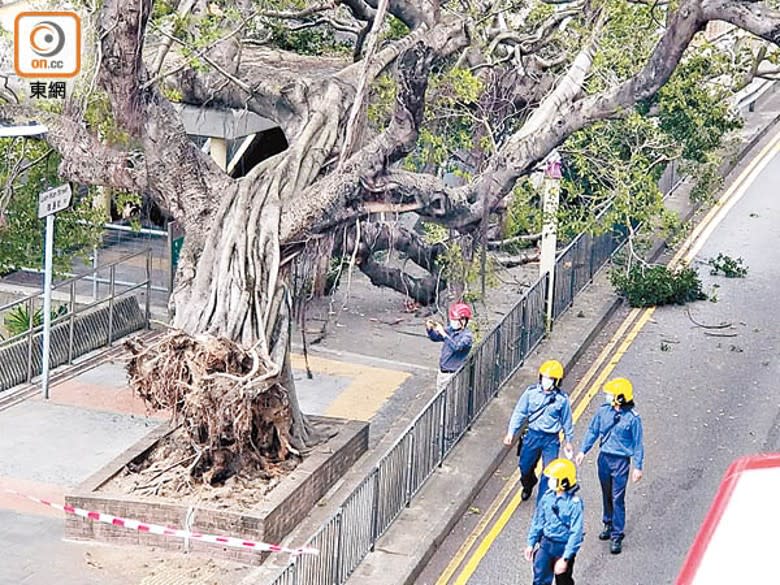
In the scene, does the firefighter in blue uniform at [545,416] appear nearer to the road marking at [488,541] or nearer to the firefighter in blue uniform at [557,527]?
the road marking at [488,541]

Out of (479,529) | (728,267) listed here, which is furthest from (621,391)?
(728,267)

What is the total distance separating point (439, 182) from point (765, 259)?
1059 cm

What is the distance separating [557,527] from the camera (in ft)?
39.5

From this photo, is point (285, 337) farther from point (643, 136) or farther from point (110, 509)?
point (643, 136)

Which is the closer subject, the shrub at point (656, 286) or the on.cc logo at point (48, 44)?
the on.cc logo at point (48, 44)

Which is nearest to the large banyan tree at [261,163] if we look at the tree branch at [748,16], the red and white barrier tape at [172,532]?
the tree branch at [748,16]

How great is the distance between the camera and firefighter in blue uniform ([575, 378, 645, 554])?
1348 centimetres

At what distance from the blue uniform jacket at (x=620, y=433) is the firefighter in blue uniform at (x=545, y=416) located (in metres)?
0.49

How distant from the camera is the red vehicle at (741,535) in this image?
6621 millimetres

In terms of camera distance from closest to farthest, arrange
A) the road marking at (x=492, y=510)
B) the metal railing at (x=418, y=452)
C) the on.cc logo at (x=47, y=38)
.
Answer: the metal railing at (x=418, y=452), the road marking at (x=492, y=510), the on.cc logo at (x=47, y=38)

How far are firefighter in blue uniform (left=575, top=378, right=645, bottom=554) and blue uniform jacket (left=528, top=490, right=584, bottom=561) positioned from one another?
1.56m

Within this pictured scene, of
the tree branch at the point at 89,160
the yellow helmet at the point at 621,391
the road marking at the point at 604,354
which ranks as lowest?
the road marking at the point at 604,354

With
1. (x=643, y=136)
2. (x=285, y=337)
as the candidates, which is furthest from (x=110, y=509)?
(x=643, y=136)

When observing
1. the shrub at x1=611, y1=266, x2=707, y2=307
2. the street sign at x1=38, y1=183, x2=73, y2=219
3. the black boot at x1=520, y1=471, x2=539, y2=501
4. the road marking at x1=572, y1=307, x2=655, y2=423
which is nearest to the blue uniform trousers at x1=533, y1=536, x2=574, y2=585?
the black boot at x1=520, y1=471, x2=539, y2=501
